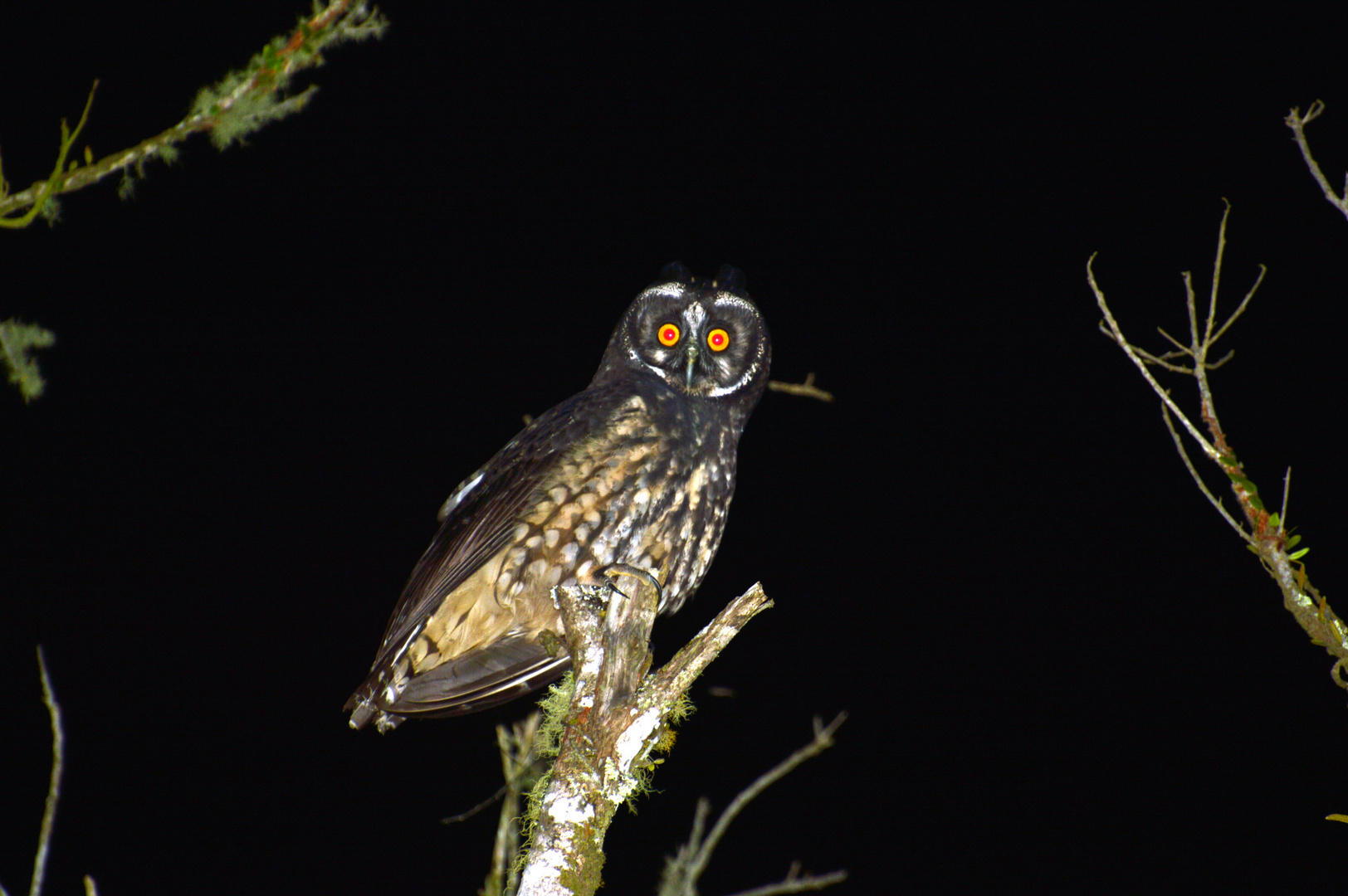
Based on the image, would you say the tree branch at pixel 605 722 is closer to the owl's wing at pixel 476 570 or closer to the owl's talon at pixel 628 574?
the owl's talon at pixel 628 574

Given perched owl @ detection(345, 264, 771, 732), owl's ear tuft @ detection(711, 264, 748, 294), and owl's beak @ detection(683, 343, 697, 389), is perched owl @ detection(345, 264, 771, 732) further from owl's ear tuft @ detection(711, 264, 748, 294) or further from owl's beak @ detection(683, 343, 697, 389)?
owl's ear tuft @ detection(711, 264, 748, 294)

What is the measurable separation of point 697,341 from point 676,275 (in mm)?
403

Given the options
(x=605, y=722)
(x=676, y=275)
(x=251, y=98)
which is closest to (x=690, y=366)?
(x=676, y=275)

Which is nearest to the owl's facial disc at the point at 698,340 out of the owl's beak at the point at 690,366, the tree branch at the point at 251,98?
the owl's beak at the point at 690,366

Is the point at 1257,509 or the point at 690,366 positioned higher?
the point at 690,366

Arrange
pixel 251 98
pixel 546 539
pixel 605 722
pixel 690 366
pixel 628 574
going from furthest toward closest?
pixel 690 366 → pixel 546 539 → pixel 628 574 → pixel 605 722 → pixel 251 98

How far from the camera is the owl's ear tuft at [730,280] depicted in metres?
4.04

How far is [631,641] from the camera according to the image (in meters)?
2.55

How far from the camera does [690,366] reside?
12.5 feet

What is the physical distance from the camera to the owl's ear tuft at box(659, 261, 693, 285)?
13.3ft

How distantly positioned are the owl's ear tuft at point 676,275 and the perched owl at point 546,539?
557mm

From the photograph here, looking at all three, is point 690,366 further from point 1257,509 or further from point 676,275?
point 1257,509

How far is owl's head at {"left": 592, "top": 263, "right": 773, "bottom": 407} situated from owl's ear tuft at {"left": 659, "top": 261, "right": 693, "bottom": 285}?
0.01m

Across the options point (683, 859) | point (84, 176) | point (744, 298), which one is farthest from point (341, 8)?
point (683, 859)
